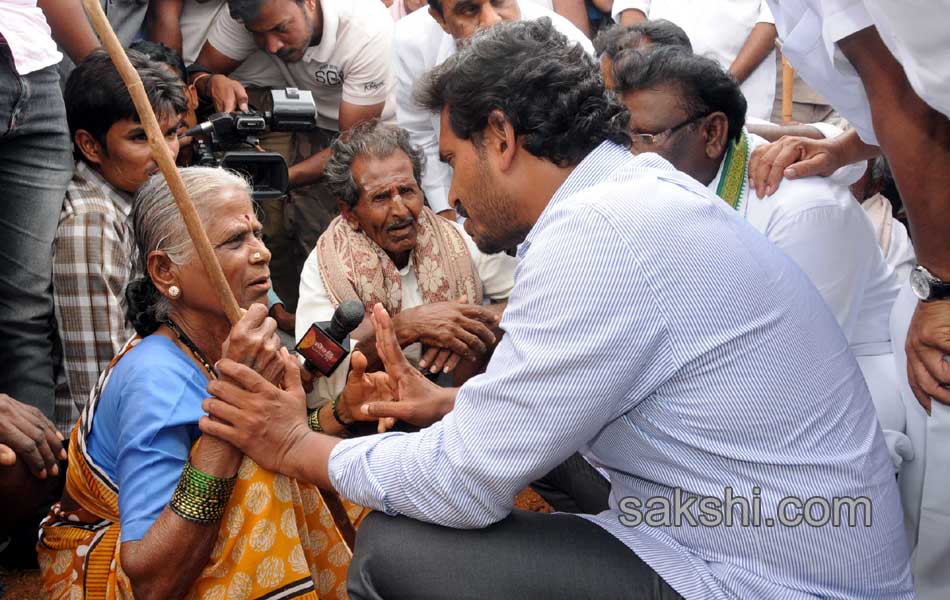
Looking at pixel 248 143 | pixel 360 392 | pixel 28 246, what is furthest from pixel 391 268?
pixel 28 246

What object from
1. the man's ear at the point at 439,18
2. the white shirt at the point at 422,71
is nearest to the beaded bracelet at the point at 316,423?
the white shirt at the point at 422,71

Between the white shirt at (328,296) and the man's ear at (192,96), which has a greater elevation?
the man's ear at (192,96)

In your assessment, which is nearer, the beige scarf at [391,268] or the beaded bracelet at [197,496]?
→ the beaded bracelet at [197,496]

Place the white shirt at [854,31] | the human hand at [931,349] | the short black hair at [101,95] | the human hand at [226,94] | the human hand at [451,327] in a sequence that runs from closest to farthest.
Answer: the white shirt at [854,31], the human hand at [931,349], the human hand at [451,327], the short black hair at [101,95], the human hand at [226,94]

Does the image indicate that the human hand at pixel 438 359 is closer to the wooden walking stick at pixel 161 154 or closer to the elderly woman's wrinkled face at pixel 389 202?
the elderly woman's wrinkled face at pixel 389 202

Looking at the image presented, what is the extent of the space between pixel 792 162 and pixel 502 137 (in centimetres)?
133

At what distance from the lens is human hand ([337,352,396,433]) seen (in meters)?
2.85

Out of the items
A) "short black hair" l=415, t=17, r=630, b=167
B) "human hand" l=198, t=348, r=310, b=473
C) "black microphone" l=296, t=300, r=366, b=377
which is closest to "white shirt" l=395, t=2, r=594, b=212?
"black microphone" l=296, t=300, r=366, b=377

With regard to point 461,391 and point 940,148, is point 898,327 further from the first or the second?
point 461,391

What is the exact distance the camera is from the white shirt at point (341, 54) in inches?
187

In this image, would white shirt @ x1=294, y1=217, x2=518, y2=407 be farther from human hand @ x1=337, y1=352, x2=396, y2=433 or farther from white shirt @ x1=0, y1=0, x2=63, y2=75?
white shirt @ x1=0, y1=0, x2=63, y2=75

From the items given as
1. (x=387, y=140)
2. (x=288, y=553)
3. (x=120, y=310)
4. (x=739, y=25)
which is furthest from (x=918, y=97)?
(x=739, y=25)

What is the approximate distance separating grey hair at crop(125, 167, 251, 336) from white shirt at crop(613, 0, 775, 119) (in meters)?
3.21

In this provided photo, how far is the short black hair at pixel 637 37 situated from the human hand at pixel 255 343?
6.06 feet
